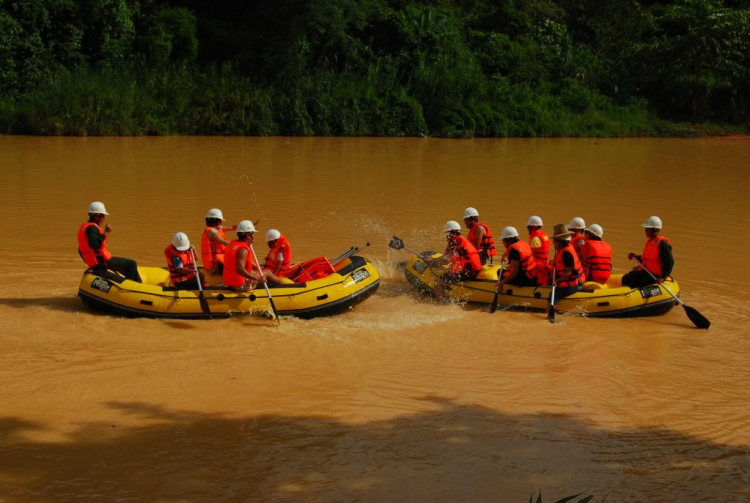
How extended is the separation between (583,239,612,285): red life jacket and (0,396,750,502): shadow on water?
144 inches

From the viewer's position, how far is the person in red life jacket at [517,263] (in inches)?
409

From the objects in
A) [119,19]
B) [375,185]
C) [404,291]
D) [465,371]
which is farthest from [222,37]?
[465,371]

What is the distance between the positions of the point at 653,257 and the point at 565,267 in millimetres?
1021

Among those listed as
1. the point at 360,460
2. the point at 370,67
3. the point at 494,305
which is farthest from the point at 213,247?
the point at 370,67

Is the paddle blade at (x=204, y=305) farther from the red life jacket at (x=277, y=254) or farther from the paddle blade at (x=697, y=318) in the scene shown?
the paddle blade at (x=697, y=318)

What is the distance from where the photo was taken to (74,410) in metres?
7.10

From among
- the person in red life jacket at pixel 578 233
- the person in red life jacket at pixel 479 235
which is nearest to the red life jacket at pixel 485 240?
the person in red life jacket at pixel 479 235

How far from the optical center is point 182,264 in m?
9.97

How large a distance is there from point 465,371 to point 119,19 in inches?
1087

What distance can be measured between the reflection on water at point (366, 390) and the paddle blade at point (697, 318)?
0.66 feet

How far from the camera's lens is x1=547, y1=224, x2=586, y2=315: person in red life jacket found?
1020 centimetres

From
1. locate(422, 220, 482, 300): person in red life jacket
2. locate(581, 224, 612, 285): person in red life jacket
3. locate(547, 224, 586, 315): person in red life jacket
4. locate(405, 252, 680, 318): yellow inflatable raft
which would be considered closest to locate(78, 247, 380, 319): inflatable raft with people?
locate(422, 220, 482, 300): person in red life jacket

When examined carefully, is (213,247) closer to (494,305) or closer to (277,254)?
(277,254)

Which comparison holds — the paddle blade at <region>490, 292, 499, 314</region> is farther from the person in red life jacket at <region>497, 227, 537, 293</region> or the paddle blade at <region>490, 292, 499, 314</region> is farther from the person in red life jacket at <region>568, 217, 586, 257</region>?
the person in red life jacket at <region>568, 217, 586, 257</region>
